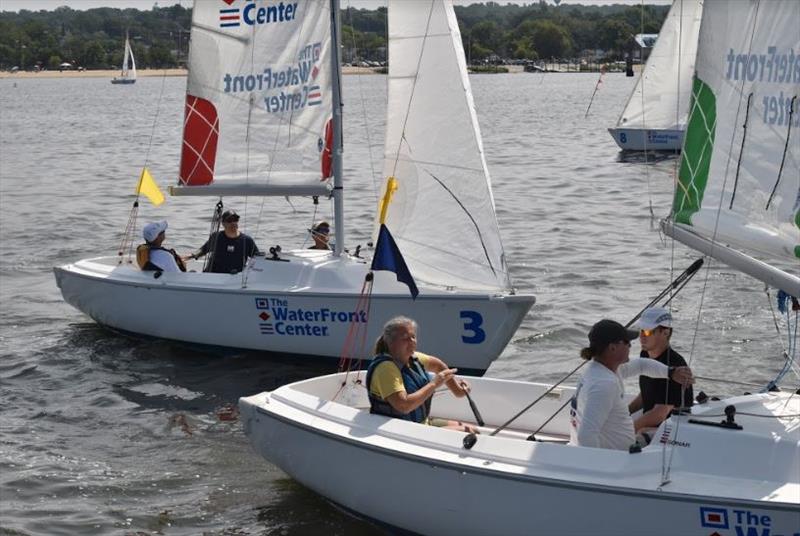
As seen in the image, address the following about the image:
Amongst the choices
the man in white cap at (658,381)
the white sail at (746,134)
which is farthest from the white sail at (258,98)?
the white sail at (746,134)

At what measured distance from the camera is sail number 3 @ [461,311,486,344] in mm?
11477

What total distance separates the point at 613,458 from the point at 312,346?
559 centimetres

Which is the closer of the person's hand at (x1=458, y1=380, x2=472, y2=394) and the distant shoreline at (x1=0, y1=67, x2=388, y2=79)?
the person's hand at (x1=458, y1=380, x2=472, y2=394)

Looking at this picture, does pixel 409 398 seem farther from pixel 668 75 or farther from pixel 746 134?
pixel 668 75

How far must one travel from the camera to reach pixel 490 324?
1145 cm

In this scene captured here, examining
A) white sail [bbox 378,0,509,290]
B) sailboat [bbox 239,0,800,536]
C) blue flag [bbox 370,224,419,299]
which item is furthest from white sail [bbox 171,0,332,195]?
sailboat [bbox 239,0,800,536]

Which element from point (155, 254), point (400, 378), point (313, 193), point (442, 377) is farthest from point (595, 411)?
point (155, 254)

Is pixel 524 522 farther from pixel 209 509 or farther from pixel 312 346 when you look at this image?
pixel 312 346

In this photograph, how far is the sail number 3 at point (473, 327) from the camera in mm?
11477

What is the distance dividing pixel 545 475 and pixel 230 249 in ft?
21.6

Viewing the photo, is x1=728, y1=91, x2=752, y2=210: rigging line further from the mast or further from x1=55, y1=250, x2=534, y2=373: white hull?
the mast

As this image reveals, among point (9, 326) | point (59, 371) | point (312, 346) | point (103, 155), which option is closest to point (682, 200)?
point (312, 346)

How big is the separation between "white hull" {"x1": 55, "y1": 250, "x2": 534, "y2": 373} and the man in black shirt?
0.27 m

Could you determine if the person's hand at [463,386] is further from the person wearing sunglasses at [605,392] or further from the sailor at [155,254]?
the sailor at [155,254]
